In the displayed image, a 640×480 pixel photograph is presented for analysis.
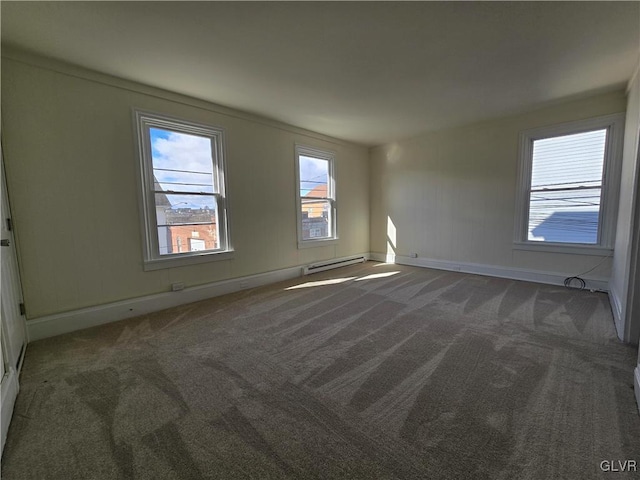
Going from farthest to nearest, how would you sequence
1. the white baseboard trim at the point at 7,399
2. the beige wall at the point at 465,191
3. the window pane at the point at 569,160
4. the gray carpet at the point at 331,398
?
the beige wall at the point at 465,191, the window pane at the point at 569,160, the white baseboard trim at the point at 7,399, the gray carpet at the point at 331,398

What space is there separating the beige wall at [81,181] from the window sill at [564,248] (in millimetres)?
4411

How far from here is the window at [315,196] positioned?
4918 millimetres

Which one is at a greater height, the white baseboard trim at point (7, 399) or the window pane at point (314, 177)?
the window pane at point (314, 177)

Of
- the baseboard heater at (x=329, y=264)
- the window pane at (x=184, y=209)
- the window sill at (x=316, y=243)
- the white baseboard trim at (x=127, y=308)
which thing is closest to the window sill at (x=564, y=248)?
the baseboard heater at (x=329, y=264)

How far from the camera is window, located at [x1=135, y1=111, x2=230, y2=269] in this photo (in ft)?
10.6

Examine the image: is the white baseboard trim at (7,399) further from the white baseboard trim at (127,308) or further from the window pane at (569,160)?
the window pane at (569,160)

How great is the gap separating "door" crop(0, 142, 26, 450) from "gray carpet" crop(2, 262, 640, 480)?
0.34 feet

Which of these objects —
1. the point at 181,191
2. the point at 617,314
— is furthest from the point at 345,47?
the point at 617,314

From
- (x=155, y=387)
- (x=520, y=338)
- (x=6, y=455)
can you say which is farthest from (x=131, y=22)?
(x=520, y=338)

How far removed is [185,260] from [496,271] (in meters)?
4.76

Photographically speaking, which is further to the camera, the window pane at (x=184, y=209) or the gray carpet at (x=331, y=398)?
the window pane at (x=184, y=209)

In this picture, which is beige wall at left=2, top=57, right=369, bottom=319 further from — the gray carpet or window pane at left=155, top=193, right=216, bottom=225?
the gray carpet

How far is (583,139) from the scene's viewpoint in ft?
12.4

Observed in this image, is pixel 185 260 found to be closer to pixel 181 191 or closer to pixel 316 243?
pixel 181 191
